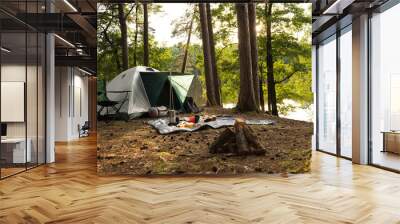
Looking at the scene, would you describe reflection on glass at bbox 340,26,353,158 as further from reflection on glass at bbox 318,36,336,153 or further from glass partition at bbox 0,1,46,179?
glass partition at bbox 0,1,46,179

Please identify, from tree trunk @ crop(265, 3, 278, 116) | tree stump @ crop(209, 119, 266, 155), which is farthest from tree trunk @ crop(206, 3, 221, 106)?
tree trunk @ crop(265, 3, 278, 116)

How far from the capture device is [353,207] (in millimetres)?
4469

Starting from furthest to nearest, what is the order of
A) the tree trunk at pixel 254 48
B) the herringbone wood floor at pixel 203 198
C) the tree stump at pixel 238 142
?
1. the tree trunk at pixel 254 48
2. the tree stump at pixel 238 142
3. the herringbone wood floor at pixel 203 198

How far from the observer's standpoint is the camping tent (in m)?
6.54

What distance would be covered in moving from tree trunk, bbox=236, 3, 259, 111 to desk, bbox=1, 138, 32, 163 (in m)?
3.79

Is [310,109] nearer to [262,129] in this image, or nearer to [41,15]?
[262,129]

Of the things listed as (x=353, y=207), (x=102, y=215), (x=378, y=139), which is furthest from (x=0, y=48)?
(x=378, y=139)

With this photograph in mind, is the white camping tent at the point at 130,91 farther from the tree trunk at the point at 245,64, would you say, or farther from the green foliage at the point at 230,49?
the tree trunk at the point at 245,64

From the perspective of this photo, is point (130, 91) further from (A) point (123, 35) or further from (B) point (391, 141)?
(B) point (391, 141)

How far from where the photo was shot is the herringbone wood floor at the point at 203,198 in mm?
4117

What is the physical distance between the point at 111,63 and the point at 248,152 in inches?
104

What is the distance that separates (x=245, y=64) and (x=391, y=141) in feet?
9.87

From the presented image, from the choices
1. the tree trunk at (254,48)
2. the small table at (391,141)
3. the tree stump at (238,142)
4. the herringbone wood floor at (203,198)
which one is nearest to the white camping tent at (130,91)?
the herringbone wood floor at (203,198)

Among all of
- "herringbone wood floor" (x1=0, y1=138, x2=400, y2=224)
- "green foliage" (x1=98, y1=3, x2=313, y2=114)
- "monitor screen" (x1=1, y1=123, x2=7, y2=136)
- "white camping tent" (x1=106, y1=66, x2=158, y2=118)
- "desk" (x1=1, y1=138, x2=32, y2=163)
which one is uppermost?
"green foliage" (x1=98, y1=3, x2=313, y2=114)
